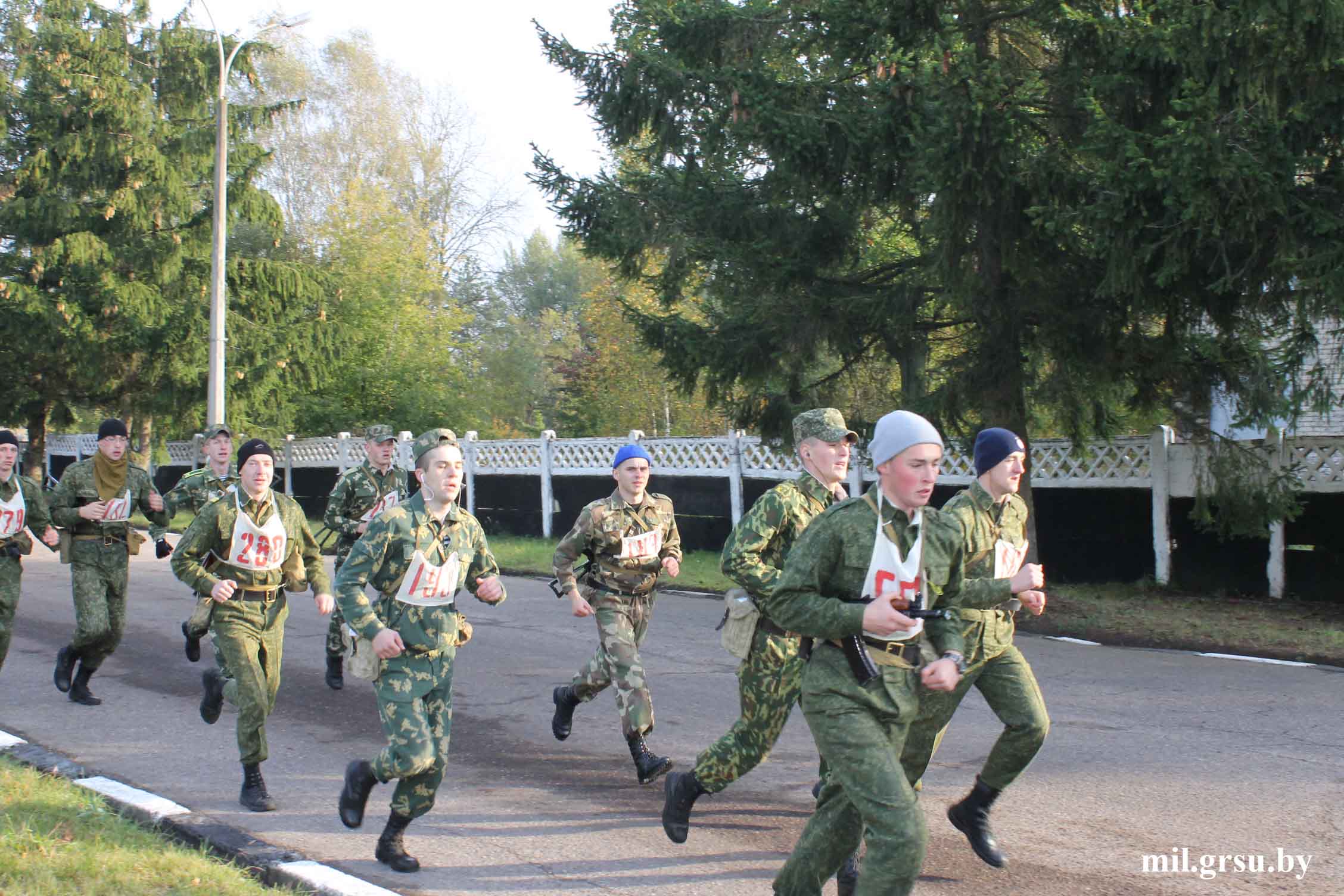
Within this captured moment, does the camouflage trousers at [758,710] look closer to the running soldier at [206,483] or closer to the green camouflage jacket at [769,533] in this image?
the green camouflage jacket at [769,533]

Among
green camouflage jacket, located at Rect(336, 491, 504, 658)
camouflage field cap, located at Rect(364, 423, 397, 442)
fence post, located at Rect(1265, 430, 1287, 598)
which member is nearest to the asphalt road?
green camouflage jacket, located at Rect(336, 491, 504, 658)

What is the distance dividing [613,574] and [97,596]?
4.17 m

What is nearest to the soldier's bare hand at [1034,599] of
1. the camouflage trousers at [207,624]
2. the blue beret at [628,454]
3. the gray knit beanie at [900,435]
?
the gray knit beanie at [900,435]

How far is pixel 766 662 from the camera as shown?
18.6ft

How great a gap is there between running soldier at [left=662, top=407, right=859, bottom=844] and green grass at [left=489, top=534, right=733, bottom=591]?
858cm

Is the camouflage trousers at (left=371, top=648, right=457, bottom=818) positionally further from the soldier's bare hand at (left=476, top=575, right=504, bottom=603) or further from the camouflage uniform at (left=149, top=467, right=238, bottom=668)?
the camouflage uniform at (left=149, top=467, right=238, bottom=668)

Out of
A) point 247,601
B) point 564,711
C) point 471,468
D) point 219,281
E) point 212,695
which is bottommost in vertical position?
point 564,711

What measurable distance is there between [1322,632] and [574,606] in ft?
24.8

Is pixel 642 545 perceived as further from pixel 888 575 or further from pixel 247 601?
pixel 888 575

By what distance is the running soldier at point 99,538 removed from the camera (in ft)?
29.0

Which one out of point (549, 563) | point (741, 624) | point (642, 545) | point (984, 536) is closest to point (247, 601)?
point (642, 545)

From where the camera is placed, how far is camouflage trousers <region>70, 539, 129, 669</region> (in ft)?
28.9

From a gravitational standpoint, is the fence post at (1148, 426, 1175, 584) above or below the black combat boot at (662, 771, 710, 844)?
above

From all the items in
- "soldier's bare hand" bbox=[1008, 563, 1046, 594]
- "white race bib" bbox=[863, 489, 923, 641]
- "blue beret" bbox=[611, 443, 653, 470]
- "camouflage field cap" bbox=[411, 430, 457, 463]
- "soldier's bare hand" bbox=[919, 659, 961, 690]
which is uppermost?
"camouflage field cap" bbox=[411, 430, 457, 463]
